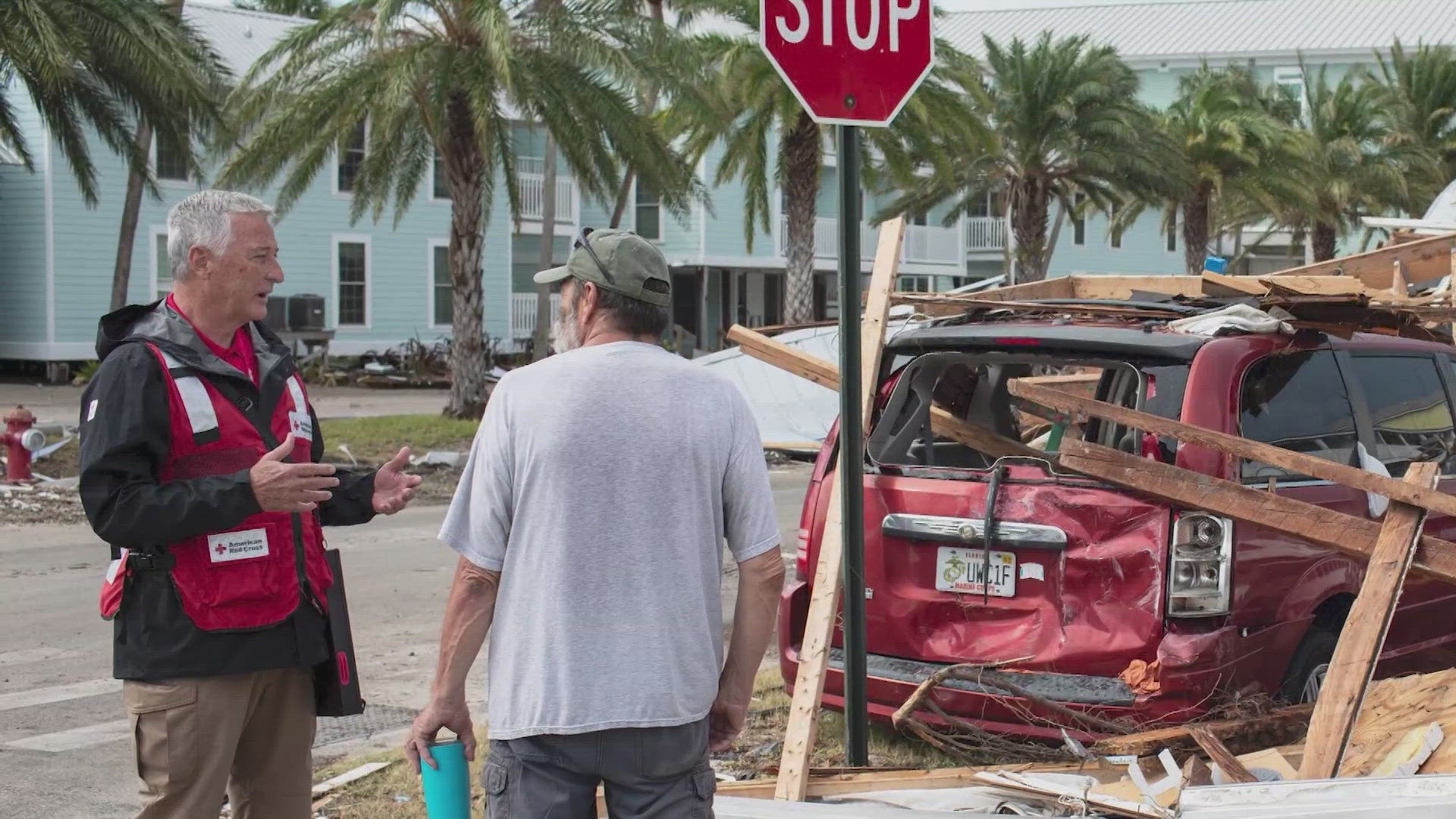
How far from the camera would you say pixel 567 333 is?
3295 millimetres

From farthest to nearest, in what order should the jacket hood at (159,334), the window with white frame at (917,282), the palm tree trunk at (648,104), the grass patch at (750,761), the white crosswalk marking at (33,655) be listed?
the window with white frame at (917,282) < the palm tree trunk at (648,104) < the white crosswalk marking at (33,655) < the grass patch at (750,761) < the jacket hood at (159,334)

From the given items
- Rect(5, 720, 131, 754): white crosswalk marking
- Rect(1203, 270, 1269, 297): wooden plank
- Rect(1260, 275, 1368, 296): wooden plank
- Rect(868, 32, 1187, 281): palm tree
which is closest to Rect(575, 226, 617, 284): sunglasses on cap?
Rect(1260, 275, 1368, 296): wooden plank

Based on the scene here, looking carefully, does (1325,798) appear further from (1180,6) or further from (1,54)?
(1180,6)

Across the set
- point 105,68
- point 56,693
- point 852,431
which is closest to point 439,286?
point 105,68

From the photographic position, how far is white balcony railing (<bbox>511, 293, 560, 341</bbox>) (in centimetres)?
3731

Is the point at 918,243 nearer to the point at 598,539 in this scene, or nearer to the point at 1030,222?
the point at 1030,222

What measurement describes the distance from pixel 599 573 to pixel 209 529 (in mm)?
964

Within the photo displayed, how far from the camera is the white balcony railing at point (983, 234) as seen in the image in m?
49.9

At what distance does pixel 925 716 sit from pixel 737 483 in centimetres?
262

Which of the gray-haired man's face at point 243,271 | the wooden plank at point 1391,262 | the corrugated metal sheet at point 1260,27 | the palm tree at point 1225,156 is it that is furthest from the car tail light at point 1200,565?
the corrugated metal sheet at point 1260,27

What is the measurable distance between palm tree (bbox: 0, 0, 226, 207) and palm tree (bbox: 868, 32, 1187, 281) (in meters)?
12.9

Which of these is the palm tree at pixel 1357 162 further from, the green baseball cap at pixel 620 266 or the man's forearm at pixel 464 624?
the man's forearm at pixel 464 624

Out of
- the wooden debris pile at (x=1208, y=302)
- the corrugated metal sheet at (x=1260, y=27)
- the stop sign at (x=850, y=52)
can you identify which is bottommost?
the wooden debris pile at (x=1208, y=302)

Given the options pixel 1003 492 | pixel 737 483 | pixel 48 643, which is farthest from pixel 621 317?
pixel 48 643
